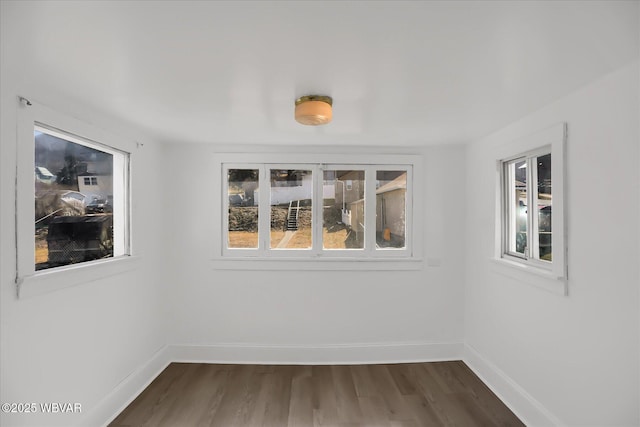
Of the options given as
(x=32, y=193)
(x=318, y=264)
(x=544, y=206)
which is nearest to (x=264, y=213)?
(x=318, y=264)

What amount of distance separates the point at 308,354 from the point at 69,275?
7.42 feet

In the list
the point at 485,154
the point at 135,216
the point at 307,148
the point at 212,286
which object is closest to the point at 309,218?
the point at 307,148

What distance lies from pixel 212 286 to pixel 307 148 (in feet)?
5.90

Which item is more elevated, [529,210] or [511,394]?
[529,210]

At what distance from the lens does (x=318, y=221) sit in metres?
3.35

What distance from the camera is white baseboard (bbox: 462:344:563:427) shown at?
212cm

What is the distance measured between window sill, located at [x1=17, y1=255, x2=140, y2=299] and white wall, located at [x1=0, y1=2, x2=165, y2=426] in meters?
0.04

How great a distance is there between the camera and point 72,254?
2.07 meters

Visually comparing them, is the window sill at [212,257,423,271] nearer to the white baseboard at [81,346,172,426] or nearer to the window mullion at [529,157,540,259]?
the white baseboard at [81,346,172,426]

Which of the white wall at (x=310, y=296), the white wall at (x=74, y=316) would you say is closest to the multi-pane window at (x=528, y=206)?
the white wall at (x=310, y=296)

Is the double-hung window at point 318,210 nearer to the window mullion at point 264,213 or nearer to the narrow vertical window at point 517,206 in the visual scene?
the window mullion at point 264,213

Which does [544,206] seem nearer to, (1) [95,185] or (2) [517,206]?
(2) [517,206]

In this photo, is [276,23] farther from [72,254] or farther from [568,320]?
[568,320]

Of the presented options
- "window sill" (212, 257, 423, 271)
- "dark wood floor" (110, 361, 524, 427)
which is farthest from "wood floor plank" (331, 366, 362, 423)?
"window sill" (212, 257, 423, 271)
